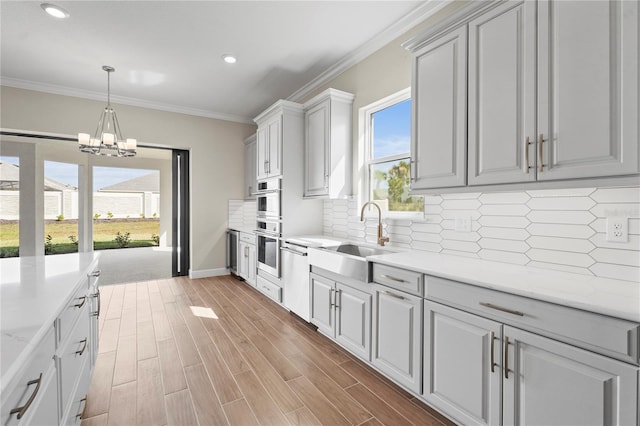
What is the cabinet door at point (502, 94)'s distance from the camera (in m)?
1.56

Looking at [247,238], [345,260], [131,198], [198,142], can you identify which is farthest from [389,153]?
[131,198]

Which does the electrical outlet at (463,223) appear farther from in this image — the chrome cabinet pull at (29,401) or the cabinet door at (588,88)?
the chrome cabinet pull at (29,401)

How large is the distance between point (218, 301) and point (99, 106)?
3464mm

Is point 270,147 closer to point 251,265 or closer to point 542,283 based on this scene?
point 251,265

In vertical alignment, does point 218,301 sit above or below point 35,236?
below

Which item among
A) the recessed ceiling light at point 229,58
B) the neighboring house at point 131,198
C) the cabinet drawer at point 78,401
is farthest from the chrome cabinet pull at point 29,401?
the neighboring house at point 131,198

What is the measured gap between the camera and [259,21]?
275 cm

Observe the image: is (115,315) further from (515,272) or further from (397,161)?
(515,272)

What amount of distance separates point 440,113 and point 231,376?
2.44m

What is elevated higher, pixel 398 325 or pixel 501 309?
pixel 501 309

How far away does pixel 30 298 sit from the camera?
118 cm

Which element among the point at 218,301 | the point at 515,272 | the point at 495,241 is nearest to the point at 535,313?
the point at 515,272

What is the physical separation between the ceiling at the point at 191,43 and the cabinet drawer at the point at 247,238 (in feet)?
7.17

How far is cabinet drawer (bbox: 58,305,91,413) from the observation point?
4.05 feet
